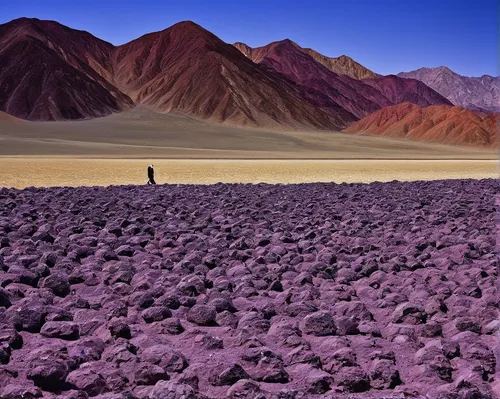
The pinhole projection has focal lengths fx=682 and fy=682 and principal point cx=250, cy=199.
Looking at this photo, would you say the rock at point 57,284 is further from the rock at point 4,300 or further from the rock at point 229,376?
the rock at point 229,376

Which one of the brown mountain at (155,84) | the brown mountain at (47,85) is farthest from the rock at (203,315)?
the brown mountain at (155,84)

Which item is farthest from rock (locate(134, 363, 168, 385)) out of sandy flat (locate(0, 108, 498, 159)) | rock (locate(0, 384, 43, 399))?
sandy flat (locate(0, 108, 498, 159))

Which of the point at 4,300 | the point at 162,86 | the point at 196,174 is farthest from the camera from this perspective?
the point at 162,86

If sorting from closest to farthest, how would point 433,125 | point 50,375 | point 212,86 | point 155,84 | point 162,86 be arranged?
1. point 50,375
2. point 433,125
3. point 212,86
4. point 162,86
5. point 155,84

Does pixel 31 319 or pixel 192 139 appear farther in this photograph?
pixel 192 139

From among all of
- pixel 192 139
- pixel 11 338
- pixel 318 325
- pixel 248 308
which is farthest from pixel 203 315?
pixel 192 139

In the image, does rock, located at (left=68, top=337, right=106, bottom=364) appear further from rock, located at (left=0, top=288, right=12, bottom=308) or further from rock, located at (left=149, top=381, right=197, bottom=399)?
rock, located at (left=0, top=288, right=12, bottom=308)

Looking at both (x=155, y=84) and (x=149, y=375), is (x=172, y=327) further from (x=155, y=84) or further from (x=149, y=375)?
(x=155, y=84)
